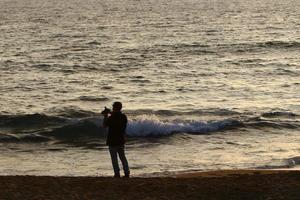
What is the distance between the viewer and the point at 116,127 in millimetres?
13859

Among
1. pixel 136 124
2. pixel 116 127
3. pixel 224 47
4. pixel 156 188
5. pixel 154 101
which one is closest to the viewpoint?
pixel 156 188

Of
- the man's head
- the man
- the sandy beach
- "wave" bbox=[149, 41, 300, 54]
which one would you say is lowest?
the sandy beach

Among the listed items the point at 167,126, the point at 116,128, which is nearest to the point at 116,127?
the point at 116,128

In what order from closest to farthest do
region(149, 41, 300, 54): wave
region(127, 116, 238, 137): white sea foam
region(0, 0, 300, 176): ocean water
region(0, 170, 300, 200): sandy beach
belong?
region(0, 170, 300, 200): sandy beach, region(0, 0, 300, 176): ocean water, region(127, 116, 238, 137): white sea foam, region(149, 41, 300, 54): wave

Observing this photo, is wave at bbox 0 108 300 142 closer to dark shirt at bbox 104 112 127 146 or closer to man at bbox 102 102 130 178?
man at bbox 102 102 130 178

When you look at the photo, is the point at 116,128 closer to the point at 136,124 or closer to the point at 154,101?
the point at 136,124

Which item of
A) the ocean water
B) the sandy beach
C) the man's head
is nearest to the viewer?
the sandy beach

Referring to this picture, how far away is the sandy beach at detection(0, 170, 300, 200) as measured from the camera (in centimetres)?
1235

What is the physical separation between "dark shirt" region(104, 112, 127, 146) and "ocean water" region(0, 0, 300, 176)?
11.0 ft

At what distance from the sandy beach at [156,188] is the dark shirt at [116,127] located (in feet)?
2.38

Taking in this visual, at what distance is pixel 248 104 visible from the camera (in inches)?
1148

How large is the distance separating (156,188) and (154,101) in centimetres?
1749

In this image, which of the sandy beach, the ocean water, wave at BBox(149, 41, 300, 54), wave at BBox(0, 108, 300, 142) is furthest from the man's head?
wave at BBox(149, 41, 300, 54)

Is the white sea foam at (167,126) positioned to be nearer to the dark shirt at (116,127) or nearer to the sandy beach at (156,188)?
the dark shirt at (116,127)
